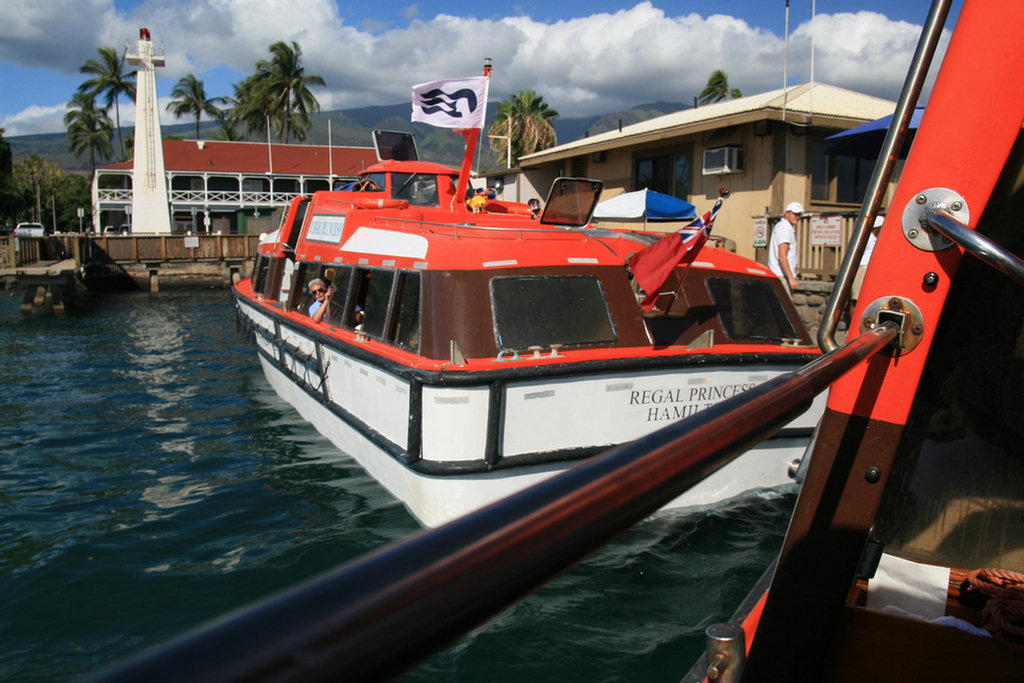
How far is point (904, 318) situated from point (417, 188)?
8.35 m

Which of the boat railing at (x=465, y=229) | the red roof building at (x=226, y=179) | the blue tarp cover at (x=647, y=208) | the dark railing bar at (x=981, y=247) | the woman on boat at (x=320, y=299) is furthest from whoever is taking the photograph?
the red roof building at (x=226, y=179)

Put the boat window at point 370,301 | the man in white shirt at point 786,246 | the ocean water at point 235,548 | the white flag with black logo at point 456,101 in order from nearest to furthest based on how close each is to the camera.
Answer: the ocean water at point 235,548, the boat window at point 370,301, the white flag with black logo at point 456,101, the man in white shirt at point 786,246

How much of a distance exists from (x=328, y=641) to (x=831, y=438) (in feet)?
5.14

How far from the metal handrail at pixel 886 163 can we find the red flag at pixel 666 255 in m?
3.61

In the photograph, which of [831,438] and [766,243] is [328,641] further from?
[766,243]

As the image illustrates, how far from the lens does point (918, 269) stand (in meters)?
1.67

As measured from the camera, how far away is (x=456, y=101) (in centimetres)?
703

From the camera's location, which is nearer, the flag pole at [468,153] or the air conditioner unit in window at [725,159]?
the flag pole at [468,153]

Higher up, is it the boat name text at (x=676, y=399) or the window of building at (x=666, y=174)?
the window of building at (x=666, y=174)

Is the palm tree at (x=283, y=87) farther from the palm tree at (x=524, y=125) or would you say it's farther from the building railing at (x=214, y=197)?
the palm tree at (x=524, y=125)

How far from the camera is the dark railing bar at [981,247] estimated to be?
4.42ft

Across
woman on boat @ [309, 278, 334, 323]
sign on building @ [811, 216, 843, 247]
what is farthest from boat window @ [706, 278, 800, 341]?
sign on building @ [811, 216, 843, 247]

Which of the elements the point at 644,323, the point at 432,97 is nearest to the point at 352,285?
the point at 432,97

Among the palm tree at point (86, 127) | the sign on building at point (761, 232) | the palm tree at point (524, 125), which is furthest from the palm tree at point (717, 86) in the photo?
the palm tree at point (86, 127)
